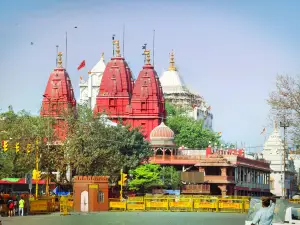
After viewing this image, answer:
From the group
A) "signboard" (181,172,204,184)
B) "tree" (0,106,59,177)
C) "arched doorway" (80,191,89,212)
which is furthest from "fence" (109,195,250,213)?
"signboard" (181,172,204,184)

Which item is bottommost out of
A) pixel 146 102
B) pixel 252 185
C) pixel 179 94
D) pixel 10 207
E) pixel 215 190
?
pixel 10 207

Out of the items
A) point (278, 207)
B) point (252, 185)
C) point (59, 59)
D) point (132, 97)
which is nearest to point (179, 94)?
point (59, 59)

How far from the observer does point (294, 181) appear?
128500mm

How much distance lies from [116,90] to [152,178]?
102 ft

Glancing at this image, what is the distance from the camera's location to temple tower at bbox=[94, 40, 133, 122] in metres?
113

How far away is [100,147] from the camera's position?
3105 inches

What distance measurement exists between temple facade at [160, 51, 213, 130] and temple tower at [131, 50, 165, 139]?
1506 inches

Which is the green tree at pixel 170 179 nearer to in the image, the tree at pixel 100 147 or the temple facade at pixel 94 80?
the tree at pixel 100 147

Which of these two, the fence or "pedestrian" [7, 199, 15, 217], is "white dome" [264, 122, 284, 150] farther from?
"pedestrian" [7, 199, 15, 217]

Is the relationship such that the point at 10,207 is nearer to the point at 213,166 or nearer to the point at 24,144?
the point at 24,144

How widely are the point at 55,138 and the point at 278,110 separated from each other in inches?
1069

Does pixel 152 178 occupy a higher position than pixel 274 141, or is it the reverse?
pixel 274 141

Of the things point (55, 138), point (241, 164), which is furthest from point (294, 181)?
point (55, 138)

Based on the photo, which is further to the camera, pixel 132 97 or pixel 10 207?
pixel 132 97
